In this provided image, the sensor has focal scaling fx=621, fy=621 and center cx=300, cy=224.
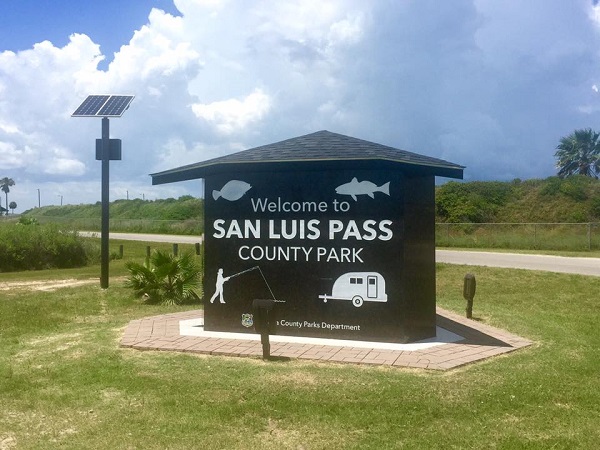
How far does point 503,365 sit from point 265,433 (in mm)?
3462

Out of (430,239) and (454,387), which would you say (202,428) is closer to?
(454,387)

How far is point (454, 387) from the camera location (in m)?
6.40

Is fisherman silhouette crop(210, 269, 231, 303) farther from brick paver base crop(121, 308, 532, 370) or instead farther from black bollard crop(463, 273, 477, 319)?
black bollard crop(463, 273, 477, 319)

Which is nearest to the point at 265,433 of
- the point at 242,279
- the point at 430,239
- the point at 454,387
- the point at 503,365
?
the point at 454,387

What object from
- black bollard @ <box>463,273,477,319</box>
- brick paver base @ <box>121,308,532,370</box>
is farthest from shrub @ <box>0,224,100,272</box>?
black bollard @ <box>463,273,477,319</box>

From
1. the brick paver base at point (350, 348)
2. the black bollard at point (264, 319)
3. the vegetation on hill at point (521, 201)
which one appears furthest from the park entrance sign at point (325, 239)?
the vegetation on hill at point (521, 201)

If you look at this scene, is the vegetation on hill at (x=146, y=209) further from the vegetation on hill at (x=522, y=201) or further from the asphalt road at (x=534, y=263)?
the asphalt road at (x=534, y=263)

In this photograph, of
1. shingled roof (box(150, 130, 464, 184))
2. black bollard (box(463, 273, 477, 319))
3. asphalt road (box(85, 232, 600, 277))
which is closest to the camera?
shingled roof (box(150, 130, 464, 184))

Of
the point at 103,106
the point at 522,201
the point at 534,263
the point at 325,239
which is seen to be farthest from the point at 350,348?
the point at 522,201

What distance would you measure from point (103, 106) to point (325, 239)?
10.1 metres

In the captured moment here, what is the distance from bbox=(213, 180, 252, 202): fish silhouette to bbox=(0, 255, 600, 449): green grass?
2600 millimetres

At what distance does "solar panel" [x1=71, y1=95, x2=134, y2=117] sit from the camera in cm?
1603

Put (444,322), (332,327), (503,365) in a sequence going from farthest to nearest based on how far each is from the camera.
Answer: (444,322) → (332,327) → (503,365)

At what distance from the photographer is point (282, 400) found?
5984 mm
